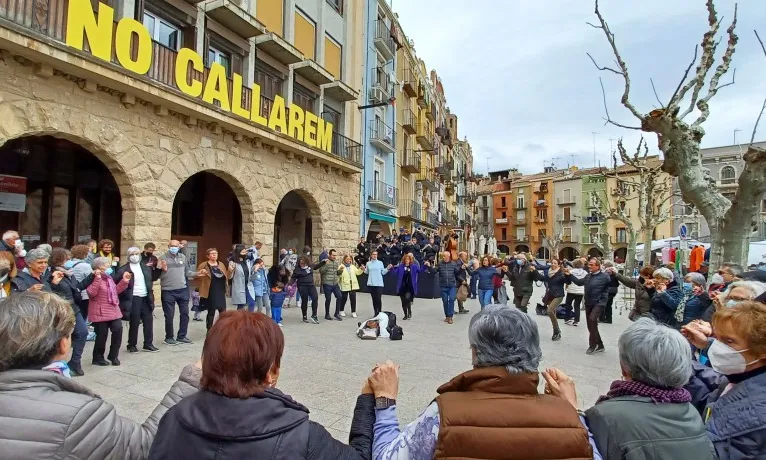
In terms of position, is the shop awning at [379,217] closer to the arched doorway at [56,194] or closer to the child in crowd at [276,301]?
the arched doorway at [56,194]

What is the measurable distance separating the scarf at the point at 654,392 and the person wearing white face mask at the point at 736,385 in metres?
0.30

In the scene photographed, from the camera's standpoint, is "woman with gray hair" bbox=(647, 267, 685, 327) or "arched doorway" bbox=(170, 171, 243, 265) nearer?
"woman with gray hair" bbox=(647, 267, 685, 327)

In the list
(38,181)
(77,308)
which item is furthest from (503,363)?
(38,181)

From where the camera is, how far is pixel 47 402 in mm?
1458

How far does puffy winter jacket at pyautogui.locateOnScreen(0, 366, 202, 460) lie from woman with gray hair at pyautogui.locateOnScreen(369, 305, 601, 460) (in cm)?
95

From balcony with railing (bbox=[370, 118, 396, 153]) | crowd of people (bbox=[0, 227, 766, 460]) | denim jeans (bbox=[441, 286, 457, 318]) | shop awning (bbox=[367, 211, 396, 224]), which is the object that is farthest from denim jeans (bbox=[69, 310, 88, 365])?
balcony with railing (bbox=[370, 118, 396, 153])

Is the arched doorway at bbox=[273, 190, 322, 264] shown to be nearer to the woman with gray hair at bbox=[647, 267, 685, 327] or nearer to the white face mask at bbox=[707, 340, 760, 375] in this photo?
the woman with gray hair at bbox=[647, 267, 685, 327]

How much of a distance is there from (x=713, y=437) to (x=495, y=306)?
1069 mm

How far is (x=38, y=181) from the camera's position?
10.8m

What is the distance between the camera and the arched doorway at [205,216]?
47.2 ft

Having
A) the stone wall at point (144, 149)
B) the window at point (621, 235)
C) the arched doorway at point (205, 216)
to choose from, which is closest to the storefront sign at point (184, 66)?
the stone wall at point (144, 149)

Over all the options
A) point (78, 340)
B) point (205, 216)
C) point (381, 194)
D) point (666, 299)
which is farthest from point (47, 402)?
point (381, 194)

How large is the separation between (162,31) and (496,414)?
41.6 ft

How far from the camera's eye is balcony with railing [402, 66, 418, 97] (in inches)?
1052
